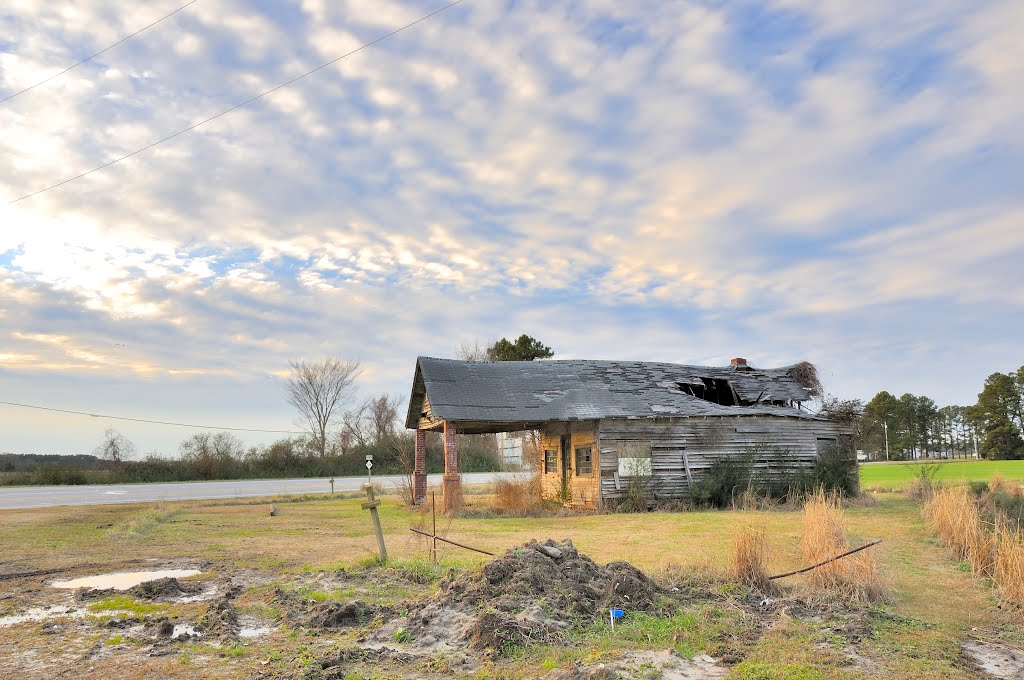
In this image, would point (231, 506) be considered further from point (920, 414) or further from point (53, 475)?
point (920, 414)

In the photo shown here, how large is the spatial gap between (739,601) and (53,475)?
54.1 meters

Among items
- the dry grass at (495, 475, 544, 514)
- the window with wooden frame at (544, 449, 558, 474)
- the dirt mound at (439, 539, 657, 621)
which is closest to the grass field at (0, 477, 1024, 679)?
the dirt mound at (439, 539, 657, 621)

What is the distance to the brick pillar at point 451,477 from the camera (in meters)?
22.0

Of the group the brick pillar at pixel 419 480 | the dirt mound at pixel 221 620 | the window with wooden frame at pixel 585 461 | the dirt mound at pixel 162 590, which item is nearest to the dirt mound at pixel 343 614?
the dirt mound at pixel 221 620

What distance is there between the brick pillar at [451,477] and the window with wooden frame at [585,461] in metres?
4.55

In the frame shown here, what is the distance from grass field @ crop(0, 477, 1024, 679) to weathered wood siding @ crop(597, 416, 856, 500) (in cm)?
364

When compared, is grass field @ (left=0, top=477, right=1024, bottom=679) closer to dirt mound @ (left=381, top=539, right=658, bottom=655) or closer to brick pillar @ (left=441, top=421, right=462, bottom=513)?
dirt mound @ (left=381, top=539, right=658, bottom=655)

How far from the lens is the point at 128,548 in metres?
15.4

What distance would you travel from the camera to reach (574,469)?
24.7m

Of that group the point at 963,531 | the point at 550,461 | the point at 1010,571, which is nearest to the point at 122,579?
the point at 1010,571

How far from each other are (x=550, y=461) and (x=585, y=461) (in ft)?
10.3

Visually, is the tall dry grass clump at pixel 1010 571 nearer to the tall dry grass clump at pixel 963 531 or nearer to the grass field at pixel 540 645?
the grass field at pixel 540 645

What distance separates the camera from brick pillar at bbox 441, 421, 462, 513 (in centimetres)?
2202

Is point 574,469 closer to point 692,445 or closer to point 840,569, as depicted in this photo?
point 692,445
